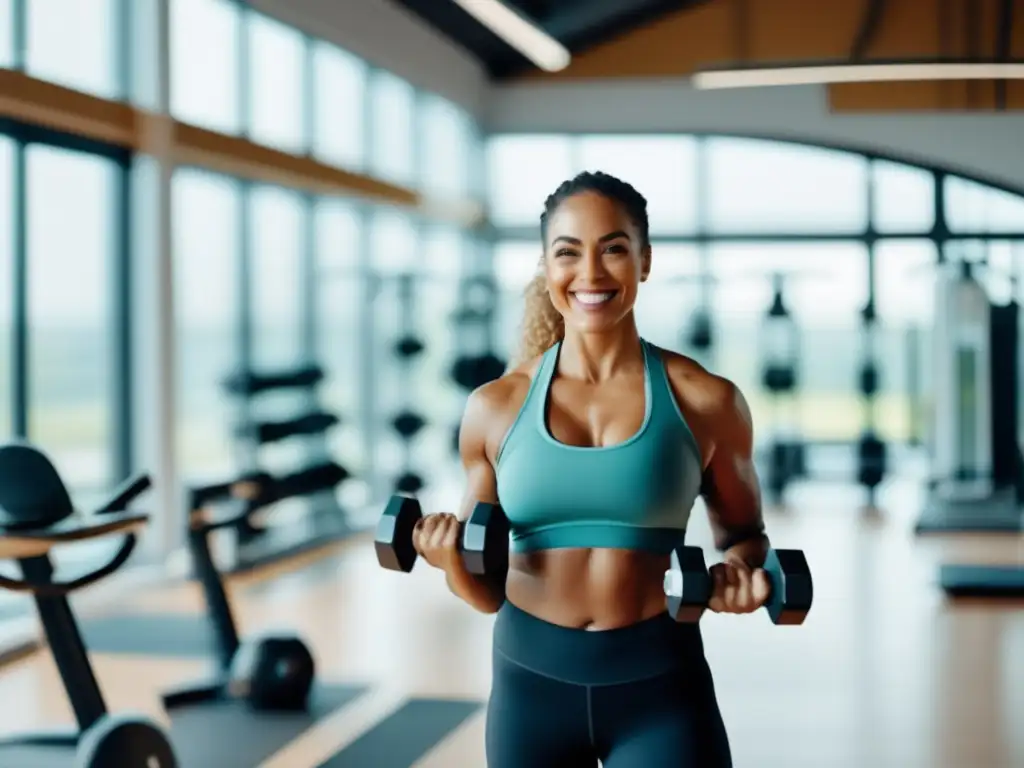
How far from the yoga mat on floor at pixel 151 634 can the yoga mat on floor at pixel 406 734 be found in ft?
3.35

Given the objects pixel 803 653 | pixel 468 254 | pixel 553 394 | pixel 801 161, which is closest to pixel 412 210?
pixel 468 254

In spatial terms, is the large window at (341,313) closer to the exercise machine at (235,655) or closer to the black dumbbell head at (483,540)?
the exercise machine at (235,655)

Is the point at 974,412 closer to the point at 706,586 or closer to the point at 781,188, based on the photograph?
the point at 781,188

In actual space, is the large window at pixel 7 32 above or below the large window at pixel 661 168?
below

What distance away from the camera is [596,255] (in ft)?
5.11

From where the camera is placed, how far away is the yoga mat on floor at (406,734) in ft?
12.2

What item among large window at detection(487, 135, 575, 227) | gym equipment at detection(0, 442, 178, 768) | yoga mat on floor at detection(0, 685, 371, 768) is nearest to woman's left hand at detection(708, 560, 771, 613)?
gym equipment at detection(0, 442, 178, 768)

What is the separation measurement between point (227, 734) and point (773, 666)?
2.01 meters

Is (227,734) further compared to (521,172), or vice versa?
(521,172)

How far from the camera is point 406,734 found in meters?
3.98

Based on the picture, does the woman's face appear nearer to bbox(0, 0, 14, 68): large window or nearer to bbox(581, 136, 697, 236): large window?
bbox(0, 0, 14, 68): large window

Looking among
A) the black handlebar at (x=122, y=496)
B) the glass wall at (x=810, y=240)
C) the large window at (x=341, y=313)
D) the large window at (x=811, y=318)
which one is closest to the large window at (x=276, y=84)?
the large window at (x=341, y=313)

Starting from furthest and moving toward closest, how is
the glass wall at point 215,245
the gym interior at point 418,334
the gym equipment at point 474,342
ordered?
the gym equipment at point 474,342 → the glass wall at point 215,245 → the gym interior at point 418,334

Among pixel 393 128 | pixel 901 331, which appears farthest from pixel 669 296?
pixel 393 128
